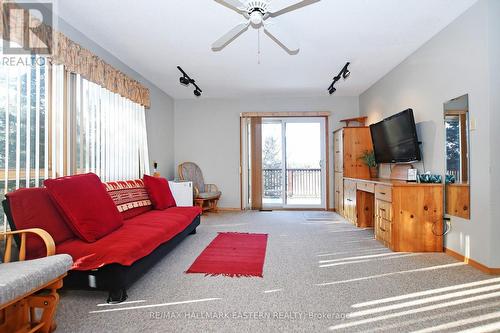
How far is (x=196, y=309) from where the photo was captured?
6.25 ft

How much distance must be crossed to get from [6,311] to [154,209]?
2172 millimetres

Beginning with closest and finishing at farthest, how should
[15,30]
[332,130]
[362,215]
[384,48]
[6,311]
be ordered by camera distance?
[6,311], [15,30], [384,48], [362,215], [332,130]

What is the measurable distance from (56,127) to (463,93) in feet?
13.5

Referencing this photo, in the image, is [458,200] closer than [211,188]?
Yes

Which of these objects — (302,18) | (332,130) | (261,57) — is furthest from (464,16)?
(332,130)

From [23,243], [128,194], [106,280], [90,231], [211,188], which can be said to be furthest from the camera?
[211,188]

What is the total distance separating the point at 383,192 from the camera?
11.2ft

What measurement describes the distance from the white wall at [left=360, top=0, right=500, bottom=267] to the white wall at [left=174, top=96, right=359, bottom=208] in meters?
2.99

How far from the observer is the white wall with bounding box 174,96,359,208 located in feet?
20.3

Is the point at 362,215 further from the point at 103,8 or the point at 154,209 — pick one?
the point at 103,8

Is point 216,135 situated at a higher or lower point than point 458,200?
higher

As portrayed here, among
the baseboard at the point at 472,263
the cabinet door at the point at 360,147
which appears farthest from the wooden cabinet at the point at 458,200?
the cabinet door at the point at 360,147

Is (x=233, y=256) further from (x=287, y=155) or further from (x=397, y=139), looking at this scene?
(x=287, y=155)

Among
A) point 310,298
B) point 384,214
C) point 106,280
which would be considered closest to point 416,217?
point 384,214
